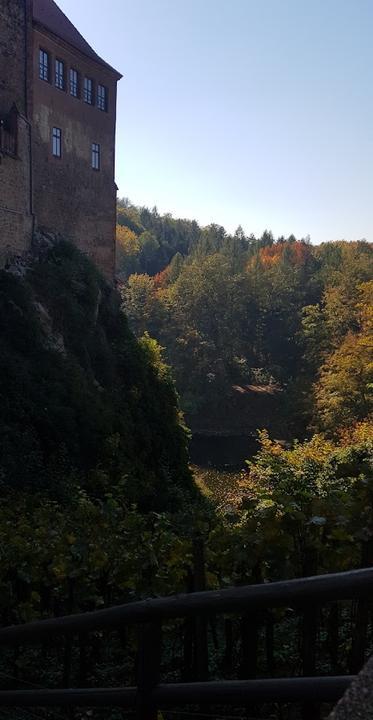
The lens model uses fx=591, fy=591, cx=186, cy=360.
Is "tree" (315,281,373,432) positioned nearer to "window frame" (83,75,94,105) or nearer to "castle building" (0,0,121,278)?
"castle building" (0,0,121,278)

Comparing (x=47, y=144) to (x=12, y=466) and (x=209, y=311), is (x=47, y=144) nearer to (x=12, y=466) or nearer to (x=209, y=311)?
(x=12, y=466)

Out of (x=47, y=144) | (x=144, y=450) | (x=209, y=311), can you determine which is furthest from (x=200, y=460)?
(x=47, y=144)

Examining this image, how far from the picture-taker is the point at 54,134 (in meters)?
25.9

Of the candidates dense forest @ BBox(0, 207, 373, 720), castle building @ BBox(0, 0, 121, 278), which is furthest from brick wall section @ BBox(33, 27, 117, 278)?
dense forest @ BBox(0, 207, 373, 720)

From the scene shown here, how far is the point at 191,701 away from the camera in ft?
8.06

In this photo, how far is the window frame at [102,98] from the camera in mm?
28548

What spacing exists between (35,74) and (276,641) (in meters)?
24.3

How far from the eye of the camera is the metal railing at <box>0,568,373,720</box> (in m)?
2.03

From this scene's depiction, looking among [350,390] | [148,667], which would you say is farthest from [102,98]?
[148,667]

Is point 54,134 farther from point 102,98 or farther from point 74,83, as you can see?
point 102,98

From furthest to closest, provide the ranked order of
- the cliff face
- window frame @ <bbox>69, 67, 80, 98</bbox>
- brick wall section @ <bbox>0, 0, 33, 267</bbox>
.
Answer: window frame @ <bbox>69, 67, 80, 98</bbox>, brick wall section @ <bbox>0, 0, 33, 267</bbox>, the cliff face

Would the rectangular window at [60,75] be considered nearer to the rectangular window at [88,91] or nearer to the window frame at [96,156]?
the rectangular window at [88,91]

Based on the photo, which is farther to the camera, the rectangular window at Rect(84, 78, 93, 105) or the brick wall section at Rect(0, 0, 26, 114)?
the rectangular window at Rect(84, 78, 93, 105)

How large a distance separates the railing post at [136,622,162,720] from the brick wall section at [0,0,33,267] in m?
20.6
